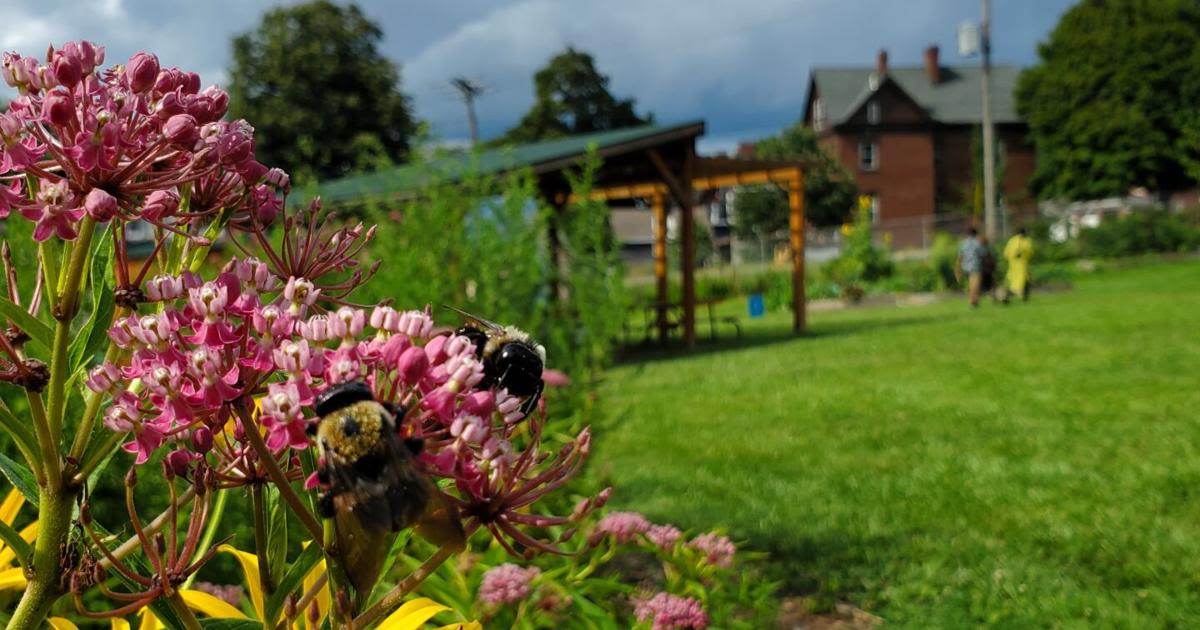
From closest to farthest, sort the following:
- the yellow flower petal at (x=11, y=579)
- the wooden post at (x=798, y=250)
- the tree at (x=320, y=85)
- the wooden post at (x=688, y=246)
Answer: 1. the yellow flower petal at (x=11, y=579)
2. the wooden post at (x=688, y=246)
3. the wooden post at (x=798, y=250)
4. the tree at (x=320, y=85)

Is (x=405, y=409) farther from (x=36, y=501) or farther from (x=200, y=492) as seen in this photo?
(x=36, y=501)

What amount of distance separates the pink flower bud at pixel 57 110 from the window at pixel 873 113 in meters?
50.1

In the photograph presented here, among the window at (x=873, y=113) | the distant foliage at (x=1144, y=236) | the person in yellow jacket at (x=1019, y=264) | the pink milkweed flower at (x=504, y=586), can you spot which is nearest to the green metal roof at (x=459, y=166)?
the pink milkweed flower at (x=504, y=586)

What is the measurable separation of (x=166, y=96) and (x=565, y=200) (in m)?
13.8

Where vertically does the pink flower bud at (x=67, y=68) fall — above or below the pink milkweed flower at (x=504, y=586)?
above

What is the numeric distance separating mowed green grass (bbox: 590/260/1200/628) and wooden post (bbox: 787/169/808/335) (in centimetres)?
369

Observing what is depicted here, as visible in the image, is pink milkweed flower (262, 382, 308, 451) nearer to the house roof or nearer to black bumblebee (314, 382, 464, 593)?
black bumblebee (314, 382, 464, 593)

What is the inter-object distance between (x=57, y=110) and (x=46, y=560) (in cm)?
41

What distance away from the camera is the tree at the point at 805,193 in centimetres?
3938

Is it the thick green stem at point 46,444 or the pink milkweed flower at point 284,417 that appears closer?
the pink milkweed flower at point 284,417

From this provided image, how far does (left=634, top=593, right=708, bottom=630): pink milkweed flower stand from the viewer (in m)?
2.09

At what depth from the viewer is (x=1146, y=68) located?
4712cm

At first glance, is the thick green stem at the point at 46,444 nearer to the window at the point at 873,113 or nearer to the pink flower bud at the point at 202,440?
the pink flower bud at the point at 202,440

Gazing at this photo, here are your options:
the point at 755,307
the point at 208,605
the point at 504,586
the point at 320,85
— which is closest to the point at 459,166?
the point at 504,586
